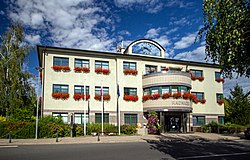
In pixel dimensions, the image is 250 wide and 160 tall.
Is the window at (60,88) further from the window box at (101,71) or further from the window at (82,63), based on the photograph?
the window box at (101,71)

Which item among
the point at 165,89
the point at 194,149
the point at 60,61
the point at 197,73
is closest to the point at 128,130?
the point at 165,89

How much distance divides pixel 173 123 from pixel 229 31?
24.3 m

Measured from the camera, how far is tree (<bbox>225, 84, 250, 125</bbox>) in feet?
110

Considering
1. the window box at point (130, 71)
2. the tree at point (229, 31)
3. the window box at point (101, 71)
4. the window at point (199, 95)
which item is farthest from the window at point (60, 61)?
the tree at point (229, 31)

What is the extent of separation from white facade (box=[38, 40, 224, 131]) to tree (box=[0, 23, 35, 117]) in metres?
3.00

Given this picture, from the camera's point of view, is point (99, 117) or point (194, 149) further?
point (99, 117)

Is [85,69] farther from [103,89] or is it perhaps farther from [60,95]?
[60,95]

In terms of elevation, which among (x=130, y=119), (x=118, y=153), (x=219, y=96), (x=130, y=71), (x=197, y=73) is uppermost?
(x=197, y=73)

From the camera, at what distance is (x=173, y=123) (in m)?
29.8

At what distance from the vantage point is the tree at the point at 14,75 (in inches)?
1052

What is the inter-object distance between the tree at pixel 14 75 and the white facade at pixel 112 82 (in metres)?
3.00

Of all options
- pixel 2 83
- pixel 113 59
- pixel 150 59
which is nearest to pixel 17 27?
pixel 2 83

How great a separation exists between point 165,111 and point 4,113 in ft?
64.9

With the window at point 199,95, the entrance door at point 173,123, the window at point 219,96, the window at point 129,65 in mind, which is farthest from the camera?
the window at point 219,96
